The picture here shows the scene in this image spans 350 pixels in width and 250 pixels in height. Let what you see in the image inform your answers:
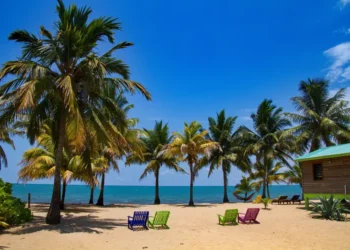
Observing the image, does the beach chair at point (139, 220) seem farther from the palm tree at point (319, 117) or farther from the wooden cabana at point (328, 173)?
the palm tree at point (319, 117)

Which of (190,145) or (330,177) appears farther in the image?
(190,145)

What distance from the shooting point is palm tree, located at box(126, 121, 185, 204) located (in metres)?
31.0

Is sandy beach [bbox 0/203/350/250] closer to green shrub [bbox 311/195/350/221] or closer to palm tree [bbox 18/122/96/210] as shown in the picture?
green shrub [bbox 311/195/350/221]

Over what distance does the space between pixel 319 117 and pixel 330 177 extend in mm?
10348

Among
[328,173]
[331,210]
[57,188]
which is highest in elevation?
[328,173]

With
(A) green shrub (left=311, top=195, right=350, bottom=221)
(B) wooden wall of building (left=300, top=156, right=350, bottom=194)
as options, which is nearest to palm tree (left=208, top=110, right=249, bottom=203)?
(B) wooden wall of building (left=300, top=156, right=350, bottom=194)

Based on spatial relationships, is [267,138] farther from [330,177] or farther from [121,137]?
[121,137]

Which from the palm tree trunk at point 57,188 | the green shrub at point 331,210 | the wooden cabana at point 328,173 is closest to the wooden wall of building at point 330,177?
the wooden cabana at point 328,173

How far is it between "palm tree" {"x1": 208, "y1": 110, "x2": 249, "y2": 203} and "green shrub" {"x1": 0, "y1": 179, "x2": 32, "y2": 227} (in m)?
21.1

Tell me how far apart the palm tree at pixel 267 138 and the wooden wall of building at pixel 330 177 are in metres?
10.8

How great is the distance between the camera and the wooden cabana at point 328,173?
18156 millimetres

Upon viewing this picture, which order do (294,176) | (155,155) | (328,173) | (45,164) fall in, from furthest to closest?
(294,176) → (155,155) → (45,164) → (328,173)

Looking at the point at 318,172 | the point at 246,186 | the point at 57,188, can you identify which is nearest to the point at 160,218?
the point at 57,188

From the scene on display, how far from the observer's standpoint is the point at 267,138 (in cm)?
3281
